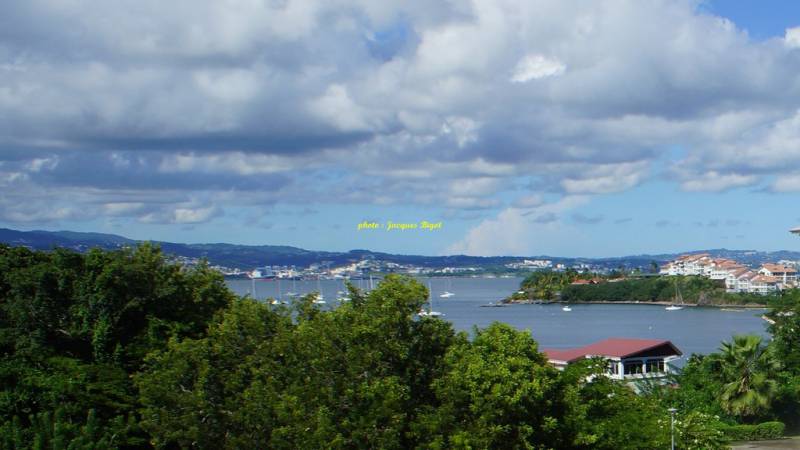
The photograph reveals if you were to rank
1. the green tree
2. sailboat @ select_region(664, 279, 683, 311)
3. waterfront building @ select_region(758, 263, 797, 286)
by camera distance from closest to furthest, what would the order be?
the green tree < sailboat @ select_region(664, 279, 683, 311) < waterfront building @ select_region(758, 263, 797, 286)

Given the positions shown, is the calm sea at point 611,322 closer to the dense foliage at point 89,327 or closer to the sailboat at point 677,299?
the sailboat at point 677,299

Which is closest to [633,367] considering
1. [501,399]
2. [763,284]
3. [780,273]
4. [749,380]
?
[749,380]

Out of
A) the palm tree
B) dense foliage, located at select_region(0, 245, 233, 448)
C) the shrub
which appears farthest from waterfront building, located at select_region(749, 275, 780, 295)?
dense foliage, located at select_region(0, 245, 233, 448)

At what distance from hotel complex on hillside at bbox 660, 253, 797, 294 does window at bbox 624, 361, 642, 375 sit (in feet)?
328

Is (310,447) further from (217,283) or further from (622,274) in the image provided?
(622,274)

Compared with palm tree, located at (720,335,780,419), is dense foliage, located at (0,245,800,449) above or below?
above

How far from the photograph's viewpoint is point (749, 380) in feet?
85.7

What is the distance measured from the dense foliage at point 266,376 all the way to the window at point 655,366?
14193mm

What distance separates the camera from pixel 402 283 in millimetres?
14094

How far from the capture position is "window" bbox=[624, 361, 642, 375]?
31.7m

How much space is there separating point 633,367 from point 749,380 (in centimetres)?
602

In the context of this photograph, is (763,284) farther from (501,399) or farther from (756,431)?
(501,399)

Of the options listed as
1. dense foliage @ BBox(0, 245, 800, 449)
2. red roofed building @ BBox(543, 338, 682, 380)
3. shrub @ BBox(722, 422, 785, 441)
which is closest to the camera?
dense foliage @ BBox(0, 245, 800, 449)

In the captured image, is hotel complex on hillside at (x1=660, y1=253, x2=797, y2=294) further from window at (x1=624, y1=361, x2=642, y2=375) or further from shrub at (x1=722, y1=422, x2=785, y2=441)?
shrub at (x1=722, y1=422, x2=785, y2=441)
